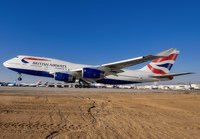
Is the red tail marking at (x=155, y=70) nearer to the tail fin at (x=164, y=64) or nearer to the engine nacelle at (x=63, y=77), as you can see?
the tail fin at (x=164, y=64)

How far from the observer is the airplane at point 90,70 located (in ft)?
65.1

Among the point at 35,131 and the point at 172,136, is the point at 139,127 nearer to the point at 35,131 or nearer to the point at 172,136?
the point at 172,136

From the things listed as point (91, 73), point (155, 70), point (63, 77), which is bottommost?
point (63, 77)

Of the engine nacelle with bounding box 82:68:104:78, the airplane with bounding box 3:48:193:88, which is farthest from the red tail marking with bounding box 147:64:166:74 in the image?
the engine nacelle with bounding box 82:68:104:78

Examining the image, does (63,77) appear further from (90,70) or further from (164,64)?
(164,64)

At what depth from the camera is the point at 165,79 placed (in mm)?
25938

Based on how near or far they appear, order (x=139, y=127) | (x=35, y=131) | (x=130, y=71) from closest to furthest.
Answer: (x=35, y=131)
(x=139, y=127)
(x=130, y=71)

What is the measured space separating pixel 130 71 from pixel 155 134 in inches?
1000

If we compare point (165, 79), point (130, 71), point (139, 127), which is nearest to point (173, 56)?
point (165, 79)

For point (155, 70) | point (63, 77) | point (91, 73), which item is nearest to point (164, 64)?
point (155, 70)

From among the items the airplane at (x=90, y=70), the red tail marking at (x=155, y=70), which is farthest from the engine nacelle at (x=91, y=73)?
the red tail marking at (x=155, y=70)

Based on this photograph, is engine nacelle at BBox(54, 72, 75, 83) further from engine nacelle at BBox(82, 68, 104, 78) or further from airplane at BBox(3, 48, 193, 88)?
engine nacelle at BBox(82, 68, 104, 78)

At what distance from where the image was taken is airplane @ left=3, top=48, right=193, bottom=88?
19.9m

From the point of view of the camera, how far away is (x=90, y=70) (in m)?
19.8
